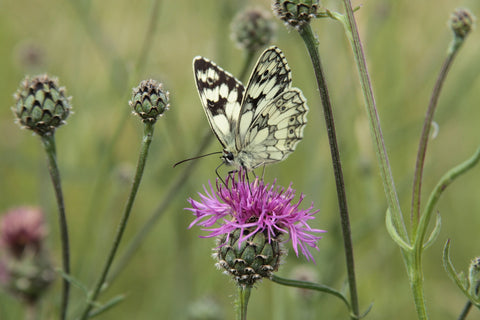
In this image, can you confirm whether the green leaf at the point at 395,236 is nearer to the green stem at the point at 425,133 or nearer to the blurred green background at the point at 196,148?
the green stem at the point at 425,133

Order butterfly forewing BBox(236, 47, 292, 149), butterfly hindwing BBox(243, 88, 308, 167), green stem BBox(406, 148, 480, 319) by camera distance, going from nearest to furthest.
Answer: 1. green stem BBox(406, 148, 480, 319)
2. butterfly forewing BBox(236, 47, 292, 149)
3. butterfly hindwing BBox(243, 88, 308, 167)

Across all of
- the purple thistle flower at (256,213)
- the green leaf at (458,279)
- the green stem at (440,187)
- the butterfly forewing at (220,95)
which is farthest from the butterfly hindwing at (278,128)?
the green leaf at (458,279)

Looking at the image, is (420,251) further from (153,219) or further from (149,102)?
(153,219)

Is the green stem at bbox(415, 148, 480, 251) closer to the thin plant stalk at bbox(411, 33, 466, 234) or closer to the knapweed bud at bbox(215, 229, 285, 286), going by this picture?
the thin plant stalk at bbox(411, 33, 466, 234)

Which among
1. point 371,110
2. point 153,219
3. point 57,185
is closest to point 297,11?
point 371,110

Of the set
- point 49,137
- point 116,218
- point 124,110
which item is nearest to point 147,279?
point 116,218

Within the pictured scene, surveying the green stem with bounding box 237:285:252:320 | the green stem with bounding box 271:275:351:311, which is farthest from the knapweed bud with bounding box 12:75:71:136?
the green stem with bounding box 271:275:351:311
